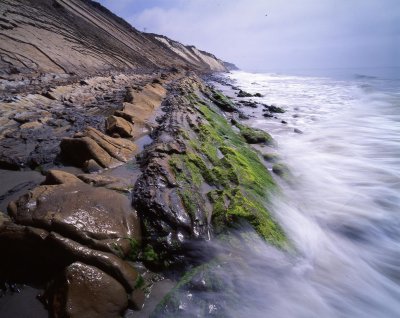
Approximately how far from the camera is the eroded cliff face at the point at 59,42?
11969 millimetres

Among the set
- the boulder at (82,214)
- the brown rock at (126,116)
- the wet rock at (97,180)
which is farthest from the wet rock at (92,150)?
the brown rock at (126,116)

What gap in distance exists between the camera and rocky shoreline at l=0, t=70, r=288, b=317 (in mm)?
2602

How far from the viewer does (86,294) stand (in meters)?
2.37

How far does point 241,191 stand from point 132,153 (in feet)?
8.05

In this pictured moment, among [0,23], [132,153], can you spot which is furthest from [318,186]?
[0,23]

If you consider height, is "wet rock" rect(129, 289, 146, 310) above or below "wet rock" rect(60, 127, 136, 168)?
below

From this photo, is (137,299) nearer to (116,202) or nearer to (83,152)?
(116,202)

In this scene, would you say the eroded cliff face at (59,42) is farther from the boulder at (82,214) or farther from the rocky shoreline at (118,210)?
the boulder at (82,214)

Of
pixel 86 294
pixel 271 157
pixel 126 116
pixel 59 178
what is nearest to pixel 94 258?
pixel 86 294

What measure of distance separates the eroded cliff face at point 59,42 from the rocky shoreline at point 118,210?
19.9ft

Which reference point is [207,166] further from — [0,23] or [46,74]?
[0,23]

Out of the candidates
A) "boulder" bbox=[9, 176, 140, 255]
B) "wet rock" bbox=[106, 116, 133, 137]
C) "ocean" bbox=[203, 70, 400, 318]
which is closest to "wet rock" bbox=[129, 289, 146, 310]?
"boulder" bbox=[9, 176, 140, 255]

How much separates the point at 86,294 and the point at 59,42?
17.7m

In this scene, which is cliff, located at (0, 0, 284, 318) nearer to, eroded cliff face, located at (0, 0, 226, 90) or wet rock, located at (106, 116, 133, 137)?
wet rock, located at (106, 116, 133, 137)
